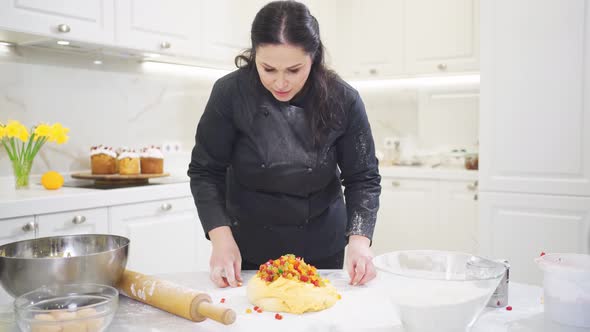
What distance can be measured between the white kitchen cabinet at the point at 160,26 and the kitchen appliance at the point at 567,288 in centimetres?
232

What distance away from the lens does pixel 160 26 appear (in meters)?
2.86

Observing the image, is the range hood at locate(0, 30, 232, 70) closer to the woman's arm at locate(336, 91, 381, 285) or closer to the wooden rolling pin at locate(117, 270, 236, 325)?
the woman's arm at locate(336, 91, 381, 285)

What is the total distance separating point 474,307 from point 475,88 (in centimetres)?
321

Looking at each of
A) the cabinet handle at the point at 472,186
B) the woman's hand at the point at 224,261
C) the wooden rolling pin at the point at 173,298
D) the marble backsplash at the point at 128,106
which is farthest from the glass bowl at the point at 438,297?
the cabinet handle at the point at 472,186

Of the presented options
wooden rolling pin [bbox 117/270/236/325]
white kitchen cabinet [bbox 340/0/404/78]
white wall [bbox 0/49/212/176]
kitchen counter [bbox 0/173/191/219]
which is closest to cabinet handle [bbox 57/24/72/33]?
white wall [bbox 0/49/212/176]

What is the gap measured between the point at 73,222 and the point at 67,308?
4.80 ft

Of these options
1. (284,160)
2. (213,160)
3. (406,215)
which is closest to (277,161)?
(284,160)

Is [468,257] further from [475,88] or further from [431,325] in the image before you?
[475,88]

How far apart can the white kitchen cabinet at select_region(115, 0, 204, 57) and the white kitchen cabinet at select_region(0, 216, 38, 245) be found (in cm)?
102

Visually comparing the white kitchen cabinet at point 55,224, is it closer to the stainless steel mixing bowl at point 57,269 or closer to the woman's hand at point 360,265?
the stainless steel mixing bowl at point 57,269

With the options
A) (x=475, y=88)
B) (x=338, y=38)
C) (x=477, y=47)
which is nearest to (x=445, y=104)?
(x=475, y=88)

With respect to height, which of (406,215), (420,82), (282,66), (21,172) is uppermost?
(420,82)

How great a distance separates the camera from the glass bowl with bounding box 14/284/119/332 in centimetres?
83

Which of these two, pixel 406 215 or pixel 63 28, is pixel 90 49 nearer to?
pixel 63 28
